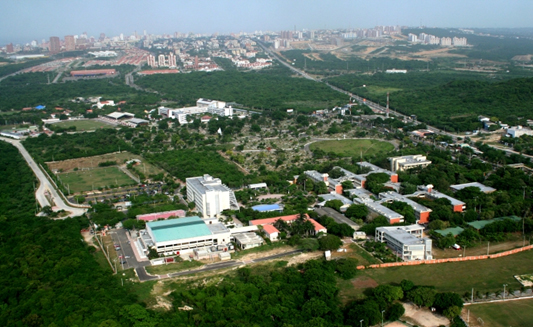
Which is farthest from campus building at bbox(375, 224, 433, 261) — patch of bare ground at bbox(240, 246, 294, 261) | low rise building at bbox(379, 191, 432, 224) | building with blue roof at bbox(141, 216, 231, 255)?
building with blue roof at bbox(141, 216, 231, 255)

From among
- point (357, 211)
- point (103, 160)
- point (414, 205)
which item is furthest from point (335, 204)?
point (103, 160)

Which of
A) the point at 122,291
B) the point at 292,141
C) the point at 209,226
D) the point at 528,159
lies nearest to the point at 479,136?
the point at 528,159

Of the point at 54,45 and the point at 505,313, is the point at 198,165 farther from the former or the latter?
the point at 54,45

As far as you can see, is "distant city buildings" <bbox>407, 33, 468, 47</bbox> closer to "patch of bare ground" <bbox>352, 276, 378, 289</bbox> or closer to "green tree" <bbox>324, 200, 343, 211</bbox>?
"green tree" <bbox>324, 200, 343, 211</bbox>

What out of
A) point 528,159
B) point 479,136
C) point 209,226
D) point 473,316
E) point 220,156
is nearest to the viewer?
point 473,316

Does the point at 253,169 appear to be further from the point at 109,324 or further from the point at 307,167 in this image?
the point at 109,324

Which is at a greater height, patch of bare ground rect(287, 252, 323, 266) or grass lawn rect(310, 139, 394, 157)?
grass lawn rect(310, 139, 394, 157)
